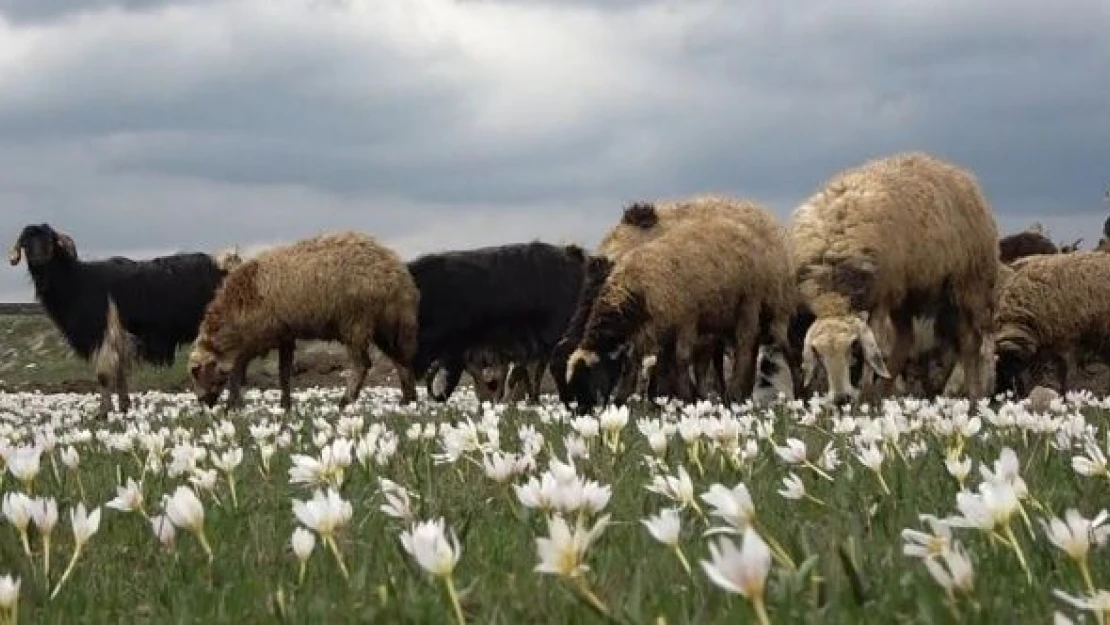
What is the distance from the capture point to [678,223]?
70.1 ft

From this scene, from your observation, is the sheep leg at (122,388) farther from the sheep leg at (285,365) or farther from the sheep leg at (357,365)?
the sheep leg at (357,365)

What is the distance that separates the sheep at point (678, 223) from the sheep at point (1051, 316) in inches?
146

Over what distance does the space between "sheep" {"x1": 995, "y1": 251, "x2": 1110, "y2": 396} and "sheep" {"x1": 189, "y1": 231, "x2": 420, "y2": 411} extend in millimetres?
10367

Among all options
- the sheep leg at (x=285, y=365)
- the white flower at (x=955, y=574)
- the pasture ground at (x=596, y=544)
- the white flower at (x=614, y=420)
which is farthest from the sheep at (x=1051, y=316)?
the white flower at (x=955, y=574)

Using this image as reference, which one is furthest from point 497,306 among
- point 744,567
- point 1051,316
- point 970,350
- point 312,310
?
point 744,567

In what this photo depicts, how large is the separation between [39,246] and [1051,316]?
60.4 ft

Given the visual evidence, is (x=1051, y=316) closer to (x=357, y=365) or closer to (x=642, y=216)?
(x=642, y=216)

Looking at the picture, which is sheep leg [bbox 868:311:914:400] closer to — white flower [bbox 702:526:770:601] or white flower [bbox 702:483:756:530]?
white flower [bbox 702:483:756:530]

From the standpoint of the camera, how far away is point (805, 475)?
724 cm

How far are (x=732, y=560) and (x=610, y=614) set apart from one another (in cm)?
60

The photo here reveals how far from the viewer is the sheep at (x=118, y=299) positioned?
85.0 ft

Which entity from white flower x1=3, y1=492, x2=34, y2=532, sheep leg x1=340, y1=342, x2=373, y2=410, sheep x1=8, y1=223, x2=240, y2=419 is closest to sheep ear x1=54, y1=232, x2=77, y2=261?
sheep x1=8, y1=223, x2=240, y2=419

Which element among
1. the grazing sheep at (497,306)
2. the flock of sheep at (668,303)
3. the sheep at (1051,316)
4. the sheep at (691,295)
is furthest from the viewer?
the grazing sheep at (497,306)

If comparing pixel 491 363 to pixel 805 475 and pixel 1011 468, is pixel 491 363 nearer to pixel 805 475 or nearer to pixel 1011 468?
pixel 805 475
